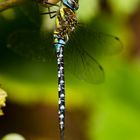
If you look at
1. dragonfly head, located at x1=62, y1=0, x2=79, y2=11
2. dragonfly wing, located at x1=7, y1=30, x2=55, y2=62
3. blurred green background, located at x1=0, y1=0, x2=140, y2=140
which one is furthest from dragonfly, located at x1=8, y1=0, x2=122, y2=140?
blurred green background, located at x1=0, y1=0, x2=140, y2=140

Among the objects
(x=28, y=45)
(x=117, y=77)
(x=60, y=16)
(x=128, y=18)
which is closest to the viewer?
(x=60, y=16)

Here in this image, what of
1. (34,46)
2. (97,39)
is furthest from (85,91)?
(34,46)

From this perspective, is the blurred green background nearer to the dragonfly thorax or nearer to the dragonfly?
the dragonfly

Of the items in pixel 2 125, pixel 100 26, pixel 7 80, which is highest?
pixel 100 26

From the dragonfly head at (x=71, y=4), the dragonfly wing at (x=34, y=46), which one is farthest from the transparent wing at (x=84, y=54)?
the dragonfly head at (x=71, y=4)

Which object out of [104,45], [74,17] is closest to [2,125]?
[104,45]

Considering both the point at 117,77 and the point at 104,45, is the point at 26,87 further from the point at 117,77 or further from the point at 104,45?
the point at 104,45
